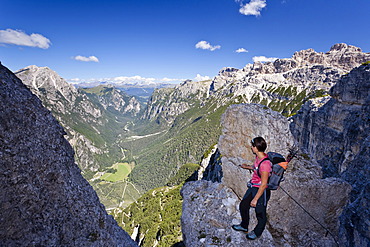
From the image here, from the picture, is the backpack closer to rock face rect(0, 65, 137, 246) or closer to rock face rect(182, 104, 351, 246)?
rock face rect(182, 104, 351, 246)

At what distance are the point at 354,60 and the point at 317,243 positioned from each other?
228 m

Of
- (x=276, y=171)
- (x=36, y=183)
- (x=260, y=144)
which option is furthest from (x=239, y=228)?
(x=36, y=183)

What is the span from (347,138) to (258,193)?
33.4m

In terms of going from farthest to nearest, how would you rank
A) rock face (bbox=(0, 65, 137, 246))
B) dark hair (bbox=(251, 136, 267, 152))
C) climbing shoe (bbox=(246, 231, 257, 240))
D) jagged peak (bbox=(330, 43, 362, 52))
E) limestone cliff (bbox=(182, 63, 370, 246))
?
jagged peak (bbox=(330, 43, 362, 52)) → limestone cliff (bbox=(182, 63, 370, 246)) → climbing shoe (bbox=(246, 231, 257, 240)) → dark hair (bbox=(251, 136, 267, 152)) → rock face (bbox=(0, 65, 137, 246))

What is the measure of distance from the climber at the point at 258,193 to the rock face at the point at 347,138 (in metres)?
4.02

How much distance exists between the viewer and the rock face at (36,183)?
6.50m

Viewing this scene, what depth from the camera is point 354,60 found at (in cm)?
16612

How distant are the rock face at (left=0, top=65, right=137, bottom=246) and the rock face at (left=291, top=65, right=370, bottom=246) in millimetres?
11901

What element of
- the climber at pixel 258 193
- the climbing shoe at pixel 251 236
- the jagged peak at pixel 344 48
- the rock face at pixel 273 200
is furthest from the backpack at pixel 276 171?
the jagged peak at pixel 344 48

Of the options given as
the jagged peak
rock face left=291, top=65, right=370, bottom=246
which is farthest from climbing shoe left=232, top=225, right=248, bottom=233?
the jagged peak

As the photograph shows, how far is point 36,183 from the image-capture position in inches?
287

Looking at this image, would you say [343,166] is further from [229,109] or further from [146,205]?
[146,205]

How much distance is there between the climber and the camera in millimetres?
6523

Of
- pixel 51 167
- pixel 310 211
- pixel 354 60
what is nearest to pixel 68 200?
pixel 51 167
